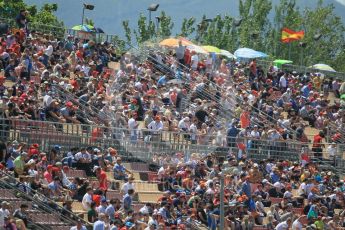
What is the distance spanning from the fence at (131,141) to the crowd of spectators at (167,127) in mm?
135

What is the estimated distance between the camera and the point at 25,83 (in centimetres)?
4753

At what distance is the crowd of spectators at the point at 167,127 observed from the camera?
138 ft

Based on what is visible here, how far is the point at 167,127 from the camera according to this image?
161 ft

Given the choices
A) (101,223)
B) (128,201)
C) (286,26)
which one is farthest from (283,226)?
(286,26)

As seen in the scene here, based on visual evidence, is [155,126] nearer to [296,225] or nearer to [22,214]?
[296,225]

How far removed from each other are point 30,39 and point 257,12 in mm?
36391

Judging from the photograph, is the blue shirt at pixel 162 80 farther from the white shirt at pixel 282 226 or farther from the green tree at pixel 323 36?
the green tree at pixel 323 36

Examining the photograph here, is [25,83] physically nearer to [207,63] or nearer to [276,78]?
[207,63]

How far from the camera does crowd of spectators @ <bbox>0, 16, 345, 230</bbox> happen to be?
4200 cm

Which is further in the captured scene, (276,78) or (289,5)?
(289,5)

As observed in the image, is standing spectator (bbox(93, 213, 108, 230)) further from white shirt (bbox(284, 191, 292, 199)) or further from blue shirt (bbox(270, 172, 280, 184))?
blue shirt (bbox(270, 172, 280, 184))

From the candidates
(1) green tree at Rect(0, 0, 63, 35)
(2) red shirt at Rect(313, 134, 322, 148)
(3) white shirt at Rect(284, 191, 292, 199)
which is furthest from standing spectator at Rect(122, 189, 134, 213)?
(1) green tree at Rect(0, 0, 63, 35)

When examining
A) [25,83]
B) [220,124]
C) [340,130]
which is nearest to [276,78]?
[340,130]

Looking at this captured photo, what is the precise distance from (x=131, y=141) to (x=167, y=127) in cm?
187
